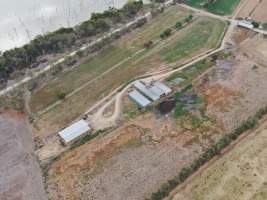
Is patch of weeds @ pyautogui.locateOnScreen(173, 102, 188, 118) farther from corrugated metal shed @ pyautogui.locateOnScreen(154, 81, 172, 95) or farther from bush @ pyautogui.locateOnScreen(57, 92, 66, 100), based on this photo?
bush @ pyautogui.locateOnScreen(57, 92, 66, 100)

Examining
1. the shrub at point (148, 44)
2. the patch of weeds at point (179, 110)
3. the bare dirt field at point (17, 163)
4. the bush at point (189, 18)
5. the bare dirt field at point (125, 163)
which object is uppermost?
the bush at point (189, 18)

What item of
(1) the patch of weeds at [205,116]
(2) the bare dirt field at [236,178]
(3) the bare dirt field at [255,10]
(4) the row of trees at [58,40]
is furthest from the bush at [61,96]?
(3) the bare dirt field at [255,10]

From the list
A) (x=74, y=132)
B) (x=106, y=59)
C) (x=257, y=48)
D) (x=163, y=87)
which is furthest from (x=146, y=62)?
(x=74, y=132)

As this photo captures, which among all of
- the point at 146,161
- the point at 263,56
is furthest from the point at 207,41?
the point at 146,161

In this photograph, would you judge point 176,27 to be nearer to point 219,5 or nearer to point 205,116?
point 219,5

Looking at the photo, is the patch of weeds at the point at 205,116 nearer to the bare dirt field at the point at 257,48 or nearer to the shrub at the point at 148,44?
the bare dirt field at the point at 257,48

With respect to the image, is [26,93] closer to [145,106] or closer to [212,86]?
[145,106]
